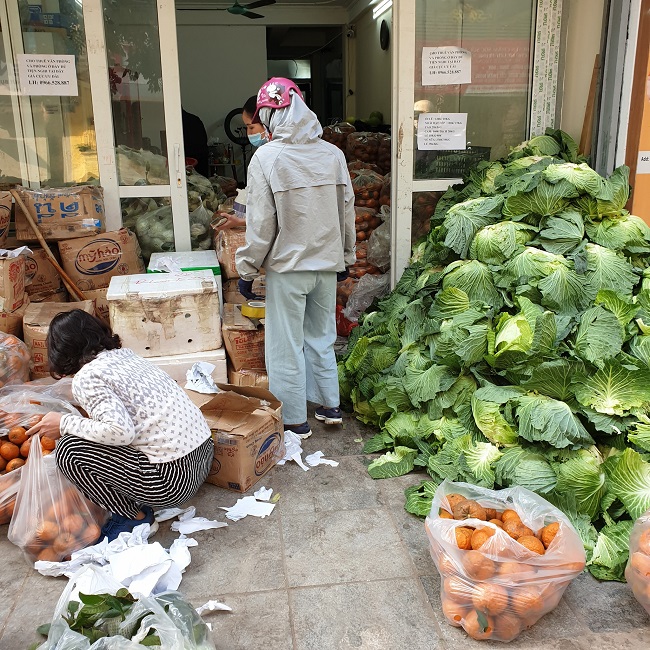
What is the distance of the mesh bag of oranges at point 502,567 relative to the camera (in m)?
2.33

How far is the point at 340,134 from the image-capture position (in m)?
7.61

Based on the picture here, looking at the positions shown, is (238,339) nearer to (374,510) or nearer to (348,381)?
(348,381)

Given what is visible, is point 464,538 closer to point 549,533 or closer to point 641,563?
point 549,533

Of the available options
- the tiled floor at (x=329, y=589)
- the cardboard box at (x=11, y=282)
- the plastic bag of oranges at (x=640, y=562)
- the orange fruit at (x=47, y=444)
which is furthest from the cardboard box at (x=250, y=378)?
the plastic bag of oranges at (x=640, y=562)

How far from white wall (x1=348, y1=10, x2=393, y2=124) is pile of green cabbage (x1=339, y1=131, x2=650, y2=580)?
441cm

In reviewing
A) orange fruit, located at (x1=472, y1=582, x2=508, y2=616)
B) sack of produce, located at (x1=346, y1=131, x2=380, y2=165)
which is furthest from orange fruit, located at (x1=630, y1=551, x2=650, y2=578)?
sack of produce, located at (x1=346, y1=131, x2=380, y2=165)

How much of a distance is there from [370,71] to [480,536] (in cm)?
821

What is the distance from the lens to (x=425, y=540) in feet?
9.91

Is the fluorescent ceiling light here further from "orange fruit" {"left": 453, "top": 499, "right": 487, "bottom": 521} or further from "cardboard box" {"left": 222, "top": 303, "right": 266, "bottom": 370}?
"orange fruit" {"left": 453, "top": 499, "right": 487, "bottom": 521}

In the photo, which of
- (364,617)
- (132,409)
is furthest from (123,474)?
(364,617)

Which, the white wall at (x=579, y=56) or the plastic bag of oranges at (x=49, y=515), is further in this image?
the white wall at (x=579, y=56)

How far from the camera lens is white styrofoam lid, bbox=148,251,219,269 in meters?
4.62

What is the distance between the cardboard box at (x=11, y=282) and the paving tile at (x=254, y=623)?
252 centimetres

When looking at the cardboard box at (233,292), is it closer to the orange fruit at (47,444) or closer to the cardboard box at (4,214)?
the cardboard box at (4,214)
